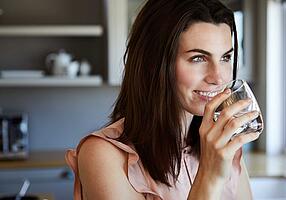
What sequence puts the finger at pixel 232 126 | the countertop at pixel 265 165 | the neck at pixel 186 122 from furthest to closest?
1. the countertop at pixel 265 165
2. the neck at pixel 186 122
3. the finger at pixel 232 126

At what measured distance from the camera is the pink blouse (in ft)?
3.48

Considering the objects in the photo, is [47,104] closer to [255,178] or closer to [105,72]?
[105,72]

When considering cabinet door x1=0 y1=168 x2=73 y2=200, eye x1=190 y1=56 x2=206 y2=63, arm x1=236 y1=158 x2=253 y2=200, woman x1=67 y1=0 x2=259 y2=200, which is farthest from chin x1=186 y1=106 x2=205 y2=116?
cabinet door x1=0 y1=168 x2=73 y2=200

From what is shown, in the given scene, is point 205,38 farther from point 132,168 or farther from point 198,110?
point 132,168

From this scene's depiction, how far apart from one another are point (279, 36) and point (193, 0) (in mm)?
2172

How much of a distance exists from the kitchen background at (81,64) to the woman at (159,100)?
183 cm

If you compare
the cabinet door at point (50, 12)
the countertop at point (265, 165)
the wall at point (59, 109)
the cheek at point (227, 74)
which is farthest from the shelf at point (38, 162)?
the cheek at point (227, 74)

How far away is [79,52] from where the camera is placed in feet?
10.8

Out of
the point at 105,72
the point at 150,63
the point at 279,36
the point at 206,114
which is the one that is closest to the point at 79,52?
the point at 105,72

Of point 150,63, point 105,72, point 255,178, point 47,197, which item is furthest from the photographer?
point 105,72

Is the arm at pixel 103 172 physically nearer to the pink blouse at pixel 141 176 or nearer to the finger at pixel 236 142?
the pink blouse at pixel 141 176

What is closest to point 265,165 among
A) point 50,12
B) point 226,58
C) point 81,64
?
point 81,64

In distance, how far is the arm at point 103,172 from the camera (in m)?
1.01

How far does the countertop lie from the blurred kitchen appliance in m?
1.44
